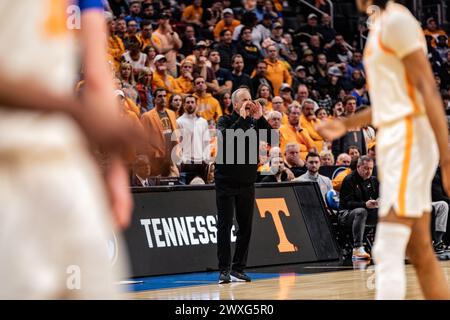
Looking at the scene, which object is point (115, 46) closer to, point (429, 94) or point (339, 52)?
point (339, 52)

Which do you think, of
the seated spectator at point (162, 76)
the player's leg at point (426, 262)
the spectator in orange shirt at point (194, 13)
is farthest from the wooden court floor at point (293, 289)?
the spectator in orange shirt at point (194, 13)

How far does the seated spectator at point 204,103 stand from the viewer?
16016 mm

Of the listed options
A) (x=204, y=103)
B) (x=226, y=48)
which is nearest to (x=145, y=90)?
(x=204, y=103)

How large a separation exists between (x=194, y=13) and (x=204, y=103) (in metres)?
4.91

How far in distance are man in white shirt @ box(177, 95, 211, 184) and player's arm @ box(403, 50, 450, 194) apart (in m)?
8.49

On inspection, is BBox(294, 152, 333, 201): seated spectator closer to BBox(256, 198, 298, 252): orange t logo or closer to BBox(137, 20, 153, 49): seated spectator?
BBox(256, 198, 298, 252): orange t logo

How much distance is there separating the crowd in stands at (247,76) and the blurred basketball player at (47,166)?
833cm

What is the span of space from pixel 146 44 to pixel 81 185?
15.7m

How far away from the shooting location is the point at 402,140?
485 cm

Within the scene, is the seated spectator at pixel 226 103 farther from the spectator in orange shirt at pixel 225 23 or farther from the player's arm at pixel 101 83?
the player's arm at pixel 101 83

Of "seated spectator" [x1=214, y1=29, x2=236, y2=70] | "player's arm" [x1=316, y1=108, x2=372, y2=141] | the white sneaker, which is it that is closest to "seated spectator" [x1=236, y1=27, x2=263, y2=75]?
"seated spectator" [x1=214, y1=29, x2=236, y2=70]

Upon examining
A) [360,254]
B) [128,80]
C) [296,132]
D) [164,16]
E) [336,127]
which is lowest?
[360,254]

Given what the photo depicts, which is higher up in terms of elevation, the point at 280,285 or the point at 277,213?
the point at 277,213
